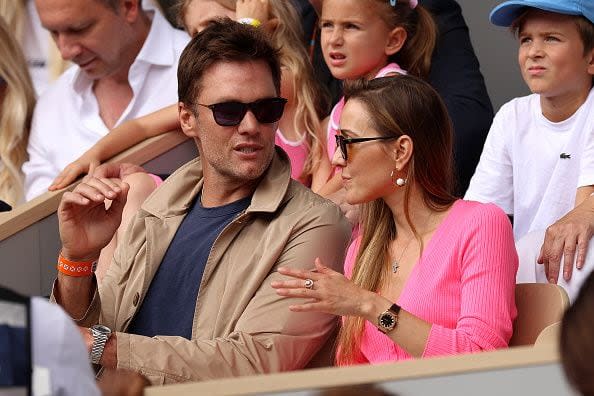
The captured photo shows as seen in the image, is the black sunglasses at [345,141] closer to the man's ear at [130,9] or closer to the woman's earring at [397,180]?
the woman's earring at [397,180]

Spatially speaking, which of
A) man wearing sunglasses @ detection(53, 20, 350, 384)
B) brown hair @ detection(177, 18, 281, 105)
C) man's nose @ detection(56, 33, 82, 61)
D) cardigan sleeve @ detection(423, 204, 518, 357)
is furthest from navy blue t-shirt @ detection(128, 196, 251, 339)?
man's nose @ detection(56, 33, 82, 61)

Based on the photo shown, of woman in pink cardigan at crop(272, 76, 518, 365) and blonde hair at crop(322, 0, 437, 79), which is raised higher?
blonde hair at crop(322, 0, 437, 79)

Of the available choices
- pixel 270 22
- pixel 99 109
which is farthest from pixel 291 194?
pixel 99 109

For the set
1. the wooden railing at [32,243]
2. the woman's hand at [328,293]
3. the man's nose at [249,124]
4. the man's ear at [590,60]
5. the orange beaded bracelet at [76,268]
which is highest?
the man's ear at [590,60]

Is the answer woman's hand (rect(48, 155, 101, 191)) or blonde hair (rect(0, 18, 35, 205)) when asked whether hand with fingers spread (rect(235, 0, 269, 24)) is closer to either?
woman's hand (rect(48, 155, 101, 191))

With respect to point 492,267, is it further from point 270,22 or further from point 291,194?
point 270,22

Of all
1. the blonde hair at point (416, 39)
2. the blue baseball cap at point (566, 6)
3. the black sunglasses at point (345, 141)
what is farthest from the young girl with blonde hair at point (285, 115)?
the black sunglasses at point (345, 141)

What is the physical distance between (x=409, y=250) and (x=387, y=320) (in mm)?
334

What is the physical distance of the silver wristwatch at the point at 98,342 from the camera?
10.8 ft

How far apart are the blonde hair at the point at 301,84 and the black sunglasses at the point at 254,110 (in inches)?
35.1

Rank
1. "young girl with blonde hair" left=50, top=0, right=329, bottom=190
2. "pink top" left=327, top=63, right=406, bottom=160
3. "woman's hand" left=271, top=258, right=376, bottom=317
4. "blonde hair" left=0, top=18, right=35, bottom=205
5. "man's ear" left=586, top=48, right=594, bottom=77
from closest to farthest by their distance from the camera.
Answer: "woman's hand" left=271, top=258, right=376, bottom=317 < "man's ear" left=586, top=48, right=594, bottom=77 < "pink top" left=327, top=63, right=406, bottom=160 < "young girl with blonde hair" left=50, top=0, right=329, bottom=190 < "blonde hair" left=0, top=18, right=35, bottom=205

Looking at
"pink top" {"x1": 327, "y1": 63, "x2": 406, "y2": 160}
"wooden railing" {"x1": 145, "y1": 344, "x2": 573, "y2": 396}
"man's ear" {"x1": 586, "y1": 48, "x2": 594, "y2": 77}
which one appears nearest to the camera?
"wooden railing" {"x1": 145, "y1": 344, "x2": 573, "y2": 396}

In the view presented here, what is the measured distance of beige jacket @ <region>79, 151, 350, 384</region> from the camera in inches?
130

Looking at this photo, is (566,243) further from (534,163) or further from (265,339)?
(265,339)
